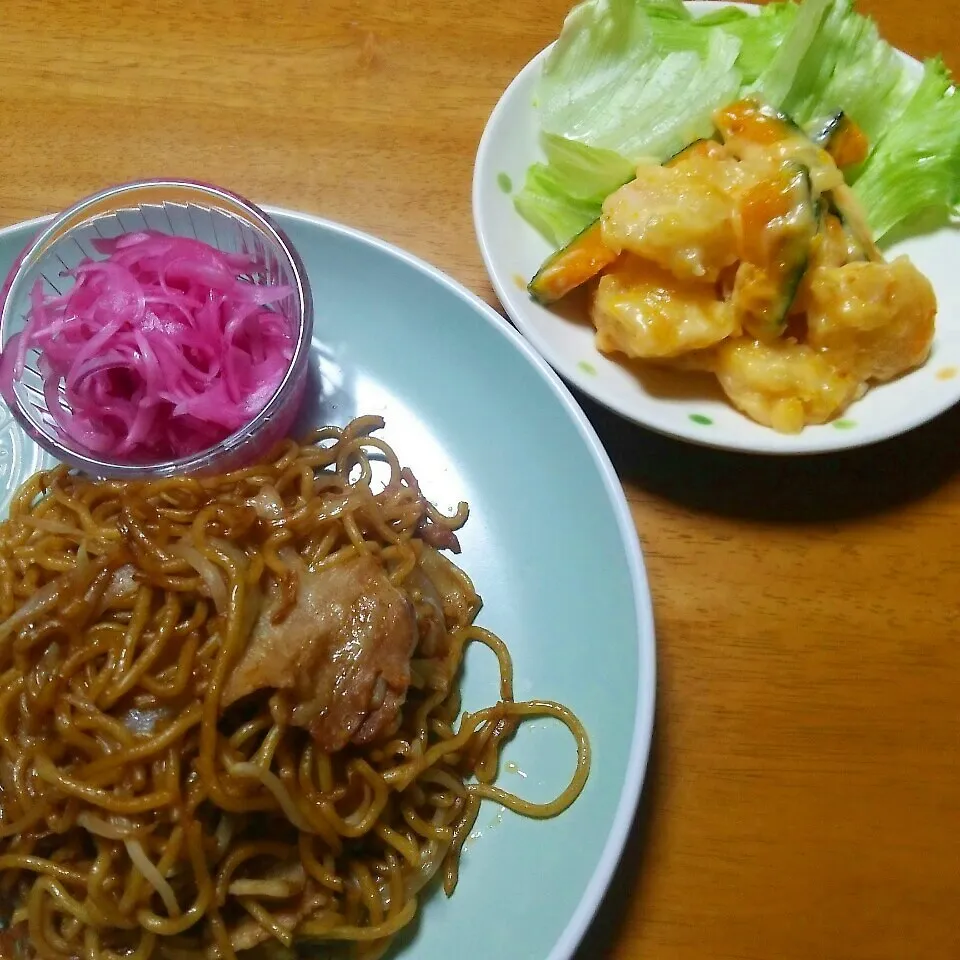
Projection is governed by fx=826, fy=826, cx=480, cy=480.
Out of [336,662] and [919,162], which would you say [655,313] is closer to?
[919,162]

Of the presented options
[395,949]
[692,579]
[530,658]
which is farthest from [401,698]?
[692,579]

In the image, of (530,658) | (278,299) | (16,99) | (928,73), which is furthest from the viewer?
(16,99)

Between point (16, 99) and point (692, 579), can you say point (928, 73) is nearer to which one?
point (692, 579)

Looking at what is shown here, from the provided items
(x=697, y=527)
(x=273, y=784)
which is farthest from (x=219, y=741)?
(x=697, y=527)

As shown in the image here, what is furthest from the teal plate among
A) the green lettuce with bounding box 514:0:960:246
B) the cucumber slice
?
the green lettuce with bounding box 514:0:960:246

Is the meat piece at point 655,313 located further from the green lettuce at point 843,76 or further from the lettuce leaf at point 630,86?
the green lettuce at point 843,76
